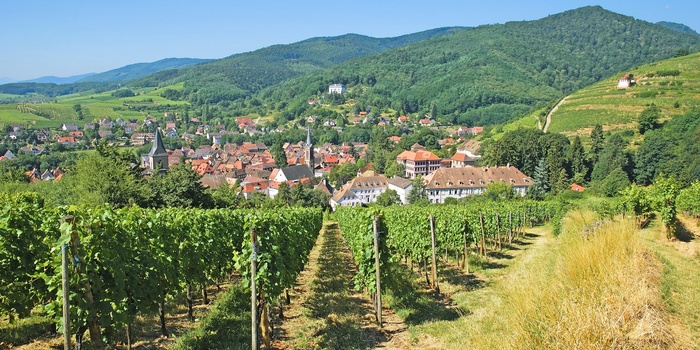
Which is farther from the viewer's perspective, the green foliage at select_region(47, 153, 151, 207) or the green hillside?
the green hillside

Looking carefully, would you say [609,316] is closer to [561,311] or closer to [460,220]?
[561,311]

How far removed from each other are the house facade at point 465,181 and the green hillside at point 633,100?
77.1ft

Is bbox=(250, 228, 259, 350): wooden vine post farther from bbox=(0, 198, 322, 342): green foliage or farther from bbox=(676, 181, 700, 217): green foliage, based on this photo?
bbox=(676, 181, 700, 217): green foliage

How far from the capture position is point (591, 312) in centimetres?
479

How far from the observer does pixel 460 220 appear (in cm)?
1789

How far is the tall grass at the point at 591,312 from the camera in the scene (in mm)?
4668

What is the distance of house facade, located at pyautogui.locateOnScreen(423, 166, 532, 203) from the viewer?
76.2 meters

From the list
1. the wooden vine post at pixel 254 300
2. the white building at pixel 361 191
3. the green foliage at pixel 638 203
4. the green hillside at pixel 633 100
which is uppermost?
the green hillside at pixel 633 100

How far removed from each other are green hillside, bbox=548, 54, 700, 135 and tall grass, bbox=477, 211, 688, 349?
93153mm

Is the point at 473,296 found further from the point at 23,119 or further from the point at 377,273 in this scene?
the point at 23,119

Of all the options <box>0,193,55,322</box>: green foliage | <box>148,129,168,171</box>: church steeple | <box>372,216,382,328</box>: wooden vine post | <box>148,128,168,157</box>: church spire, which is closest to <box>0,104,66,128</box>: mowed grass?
<box>148,128,168,157</box>: church spire

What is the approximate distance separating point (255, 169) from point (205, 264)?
106615 mm

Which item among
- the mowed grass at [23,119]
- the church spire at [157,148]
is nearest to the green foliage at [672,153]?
the church spire at [157,148]

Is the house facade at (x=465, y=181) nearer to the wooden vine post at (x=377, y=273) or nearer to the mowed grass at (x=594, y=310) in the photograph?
the wooden vine post at (x=377, y=273)
